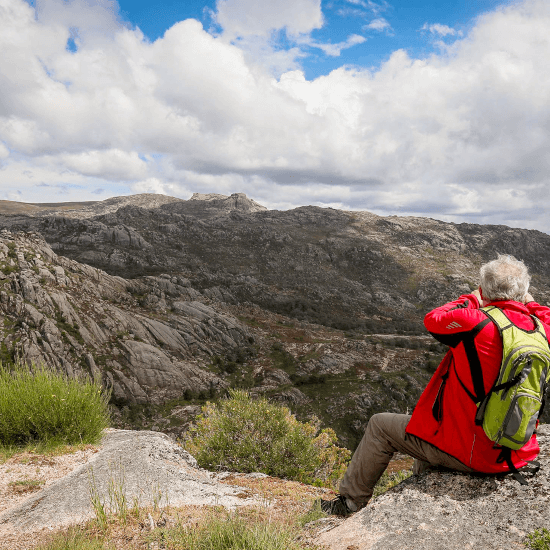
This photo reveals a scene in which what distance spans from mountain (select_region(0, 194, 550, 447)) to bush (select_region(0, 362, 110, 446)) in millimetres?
25578

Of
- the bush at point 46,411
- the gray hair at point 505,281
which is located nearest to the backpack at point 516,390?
the gray hair at point 505,281

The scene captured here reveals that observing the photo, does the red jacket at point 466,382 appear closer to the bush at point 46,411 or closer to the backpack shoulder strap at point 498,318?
the backpack shoulder strap at point 498,318

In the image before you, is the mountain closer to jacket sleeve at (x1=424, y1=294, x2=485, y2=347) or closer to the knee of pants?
the knee of pants

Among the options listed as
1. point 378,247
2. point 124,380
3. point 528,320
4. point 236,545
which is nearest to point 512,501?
point 528,320

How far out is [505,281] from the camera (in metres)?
3.63

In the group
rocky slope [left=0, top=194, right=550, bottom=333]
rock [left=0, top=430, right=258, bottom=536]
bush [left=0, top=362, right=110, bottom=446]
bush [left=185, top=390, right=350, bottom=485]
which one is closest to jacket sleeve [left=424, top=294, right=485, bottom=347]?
rock [left=0, top=430, right=258, bottom=536]

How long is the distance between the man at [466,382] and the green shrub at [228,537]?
68.9 inches

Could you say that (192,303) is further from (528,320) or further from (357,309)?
(528,320)

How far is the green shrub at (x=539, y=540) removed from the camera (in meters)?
2.84

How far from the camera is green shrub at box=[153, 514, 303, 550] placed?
315cm

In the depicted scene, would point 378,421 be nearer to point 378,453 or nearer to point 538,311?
point 378,453

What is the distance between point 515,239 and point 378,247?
63.7m

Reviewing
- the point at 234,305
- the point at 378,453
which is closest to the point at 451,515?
the point at 378,453

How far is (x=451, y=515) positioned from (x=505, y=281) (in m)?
2.52
